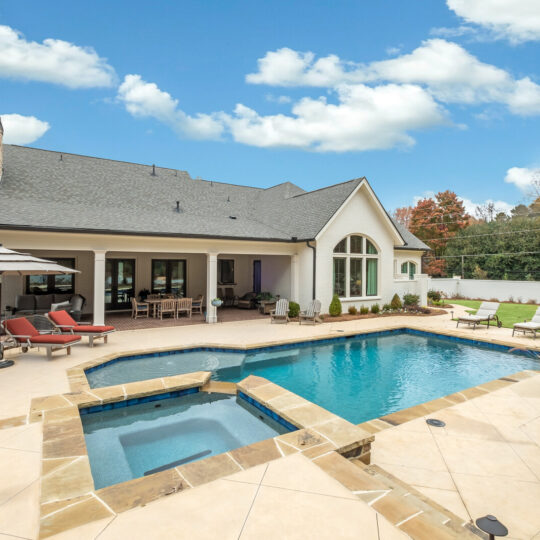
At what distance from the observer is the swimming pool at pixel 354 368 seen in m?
7.20

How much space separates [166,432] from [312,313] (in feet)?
31.2

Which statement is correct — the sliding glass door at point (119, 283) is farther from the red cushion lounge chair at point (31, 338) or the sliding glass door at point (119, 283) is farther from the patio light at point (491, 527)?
the patio light at point (491, 527)

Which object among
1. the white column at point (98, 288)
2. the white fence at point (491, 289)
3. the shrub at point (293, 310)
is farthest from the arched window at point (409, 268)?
the white column at point (98, 288)

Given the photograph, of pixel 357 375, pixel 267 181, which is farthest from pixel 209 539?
pixel 267 181

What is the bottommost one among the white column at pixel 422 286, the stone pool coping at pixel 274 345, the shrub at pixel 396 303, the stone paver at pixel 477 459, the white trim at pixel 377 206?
the stone paver at pixel 477 459

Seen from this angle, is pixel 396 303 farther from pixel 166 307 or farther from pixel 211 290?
pixel 166 307

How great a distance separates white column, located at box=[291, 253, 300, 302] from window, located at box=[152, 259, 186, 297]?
19.0ft

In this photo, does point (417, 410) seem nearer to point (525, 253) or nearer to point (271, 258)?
point (271, 258)

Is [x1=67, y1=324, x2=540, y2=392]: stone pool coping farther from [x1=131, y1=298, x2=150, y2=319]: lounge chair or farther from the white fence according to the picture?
the white fence

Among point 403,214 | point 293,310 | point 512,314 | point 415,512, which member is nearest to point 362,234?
point 293,310

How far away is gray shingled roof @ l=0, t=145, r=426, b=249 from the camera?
12469 mm

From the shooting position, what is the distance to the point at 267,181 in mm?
64062

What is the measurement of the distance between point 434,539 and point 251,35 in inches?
848

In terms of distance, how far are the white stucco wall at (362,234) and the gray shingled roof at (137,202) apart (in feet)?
2.32
